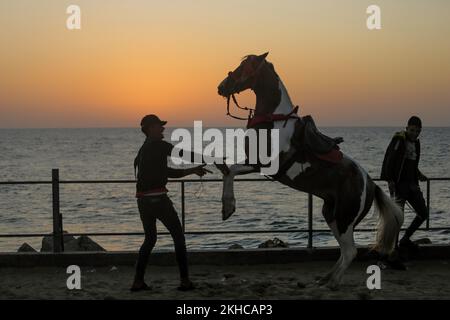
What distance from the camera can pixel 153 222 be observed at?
7.27 metres

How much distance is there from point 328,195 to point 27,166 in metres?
68.4

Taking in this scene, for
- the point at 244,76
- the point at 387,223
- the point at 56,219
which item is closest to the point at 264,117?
the point at 244,76

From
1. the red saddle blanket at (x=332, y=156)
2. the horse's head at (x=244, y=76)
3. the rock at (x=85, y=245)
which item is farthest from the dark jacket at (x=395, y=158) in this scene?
the rock at (x=85, y=245)

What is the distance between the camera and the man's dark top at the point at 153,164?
7109 mm

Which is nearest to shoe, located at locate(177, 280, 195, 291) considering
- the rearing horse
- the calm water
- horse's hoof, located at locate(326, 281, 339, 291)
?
the rearing horse

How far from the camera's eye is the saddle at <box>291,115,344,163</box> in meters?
6.98

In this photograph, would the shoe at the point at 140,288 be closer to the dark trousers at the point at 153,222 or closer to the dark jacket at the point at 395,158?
the dark trousers at the point at 153,222

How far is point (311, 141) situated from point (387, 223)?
155cm

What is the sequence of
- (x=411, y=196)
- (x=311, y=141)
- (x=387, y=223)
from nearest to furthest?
(x=311, y=141), (x=387, y=223), (x=411, y=196)

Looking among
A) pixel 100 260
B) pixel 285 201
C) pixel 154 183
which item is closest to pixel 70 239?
pixel 100 260

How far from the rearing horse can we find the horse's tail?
12mm

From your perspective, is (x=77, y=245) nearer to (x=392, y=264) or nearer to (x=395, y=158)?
(x=392, y=264)
